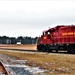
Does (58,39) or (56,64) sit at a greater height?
(58,39)

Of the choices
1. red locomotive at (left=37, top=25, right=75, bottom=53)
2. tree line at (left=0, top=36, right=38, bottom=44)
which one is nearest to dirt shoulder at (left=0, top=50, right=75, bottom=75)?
red locomotive at (left=37, top=25, right=75, bottom=53)

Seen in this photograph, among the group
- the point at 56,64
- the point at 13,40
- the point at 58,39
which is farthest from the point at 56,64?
the point at 13,40

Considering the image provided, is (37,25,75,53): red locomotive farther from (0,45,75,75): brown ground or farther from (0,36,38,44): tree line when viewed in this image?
(0,36,38,44): tree line

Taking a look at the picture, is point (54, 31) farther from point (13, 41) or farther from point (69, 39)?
point (13, 41)

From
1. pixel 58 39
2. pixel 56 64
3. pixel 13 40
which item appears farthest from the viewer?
pixel 13 40

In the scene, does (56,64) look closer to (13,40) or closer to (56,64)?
(56,64)

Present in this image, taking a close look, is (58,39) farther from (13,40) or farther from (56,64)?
(13,40)

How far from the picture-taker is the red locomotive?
41.9 meters

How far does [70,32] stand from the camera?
Answer: 42.6 m

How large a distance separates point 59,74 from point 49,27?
28.4m

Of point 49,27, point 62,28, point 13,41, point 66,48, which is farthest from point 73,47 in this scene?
point 13,41

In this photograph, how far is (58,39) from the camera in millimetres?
43938

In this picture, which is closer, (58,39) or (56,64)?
(56,64)

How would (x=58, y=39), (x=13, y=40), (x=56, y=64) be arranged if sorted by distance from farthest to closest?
(x=13, y=40) → (x=58, y=39) → (x=56, y=64)
